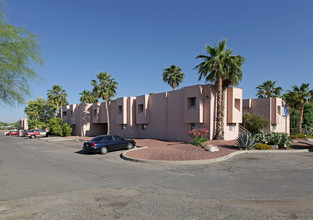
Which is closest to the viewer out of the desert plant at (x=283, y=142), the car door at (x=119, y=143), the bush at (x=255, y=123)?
the desert plant at (x=283, y=142)

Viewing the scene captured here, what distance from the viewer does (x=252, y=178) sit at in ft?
27.8

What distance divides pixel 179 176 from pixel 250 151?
8660 millimetres

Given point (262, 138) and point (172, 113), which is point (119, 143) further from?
point (262, 138)

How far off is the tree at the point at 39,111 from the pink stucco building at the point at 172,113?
24000 mm

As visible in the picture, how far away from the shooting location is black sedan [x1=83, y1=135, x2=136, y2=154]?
52.6 feet

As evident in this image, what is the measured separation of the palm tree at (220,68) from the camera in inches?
842

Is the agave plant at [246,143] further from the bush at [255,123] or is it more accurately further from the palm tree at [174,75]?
the palm tree at [174,75]

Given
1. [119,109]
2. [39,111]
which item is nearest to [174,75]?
[119,109]

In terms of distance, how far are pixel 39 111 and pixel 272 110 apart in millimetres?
53263

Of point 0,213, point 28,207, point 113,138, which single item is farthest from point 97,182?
point 113,138

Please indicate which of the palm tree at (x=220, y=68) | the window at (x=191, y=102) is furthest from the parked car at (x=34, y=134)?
the palm tree at (x=220, y=68)

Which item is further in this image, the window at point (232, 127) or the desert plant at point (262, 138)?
the window at point (232, 127)

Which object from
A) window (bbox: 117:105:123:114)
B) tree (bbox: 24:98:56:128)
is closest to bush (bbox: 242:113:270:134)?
window (bbox: 117:105:123:114)

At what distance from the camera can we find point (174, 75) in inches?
1695
